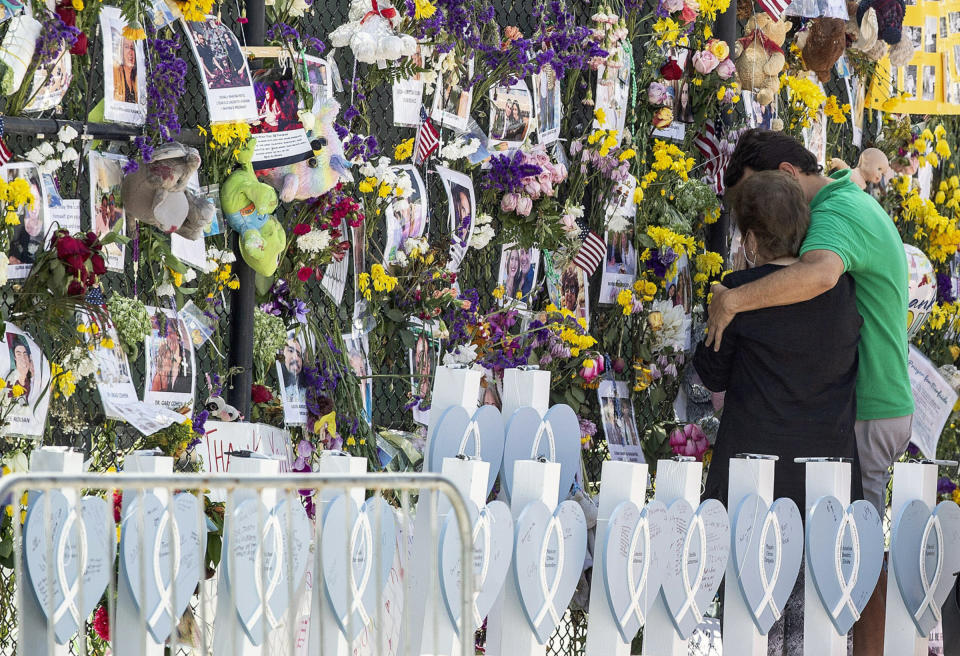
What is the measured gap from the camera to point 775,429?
3297 mm

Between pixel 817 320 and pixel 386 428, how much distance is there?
126cm

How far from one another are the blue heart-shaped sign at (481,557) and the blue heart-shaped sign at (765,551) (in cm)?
54

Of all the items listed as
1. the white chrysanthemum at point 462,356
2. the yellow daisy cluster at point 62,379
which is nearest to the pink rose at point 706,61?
the white chrysanthemum at point 462,356

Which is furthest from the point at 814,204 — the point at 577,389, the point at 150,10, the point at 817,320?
the point at 150,10

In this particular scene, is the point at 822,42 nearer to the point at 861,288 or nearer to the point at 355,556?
the point at 861,288

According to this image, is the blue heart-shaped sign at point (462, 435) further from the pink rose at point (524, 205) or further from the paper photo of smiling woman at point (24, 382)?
the pink rose at point (524, 205)

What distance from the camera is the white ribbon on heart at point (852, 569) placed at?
2.88m

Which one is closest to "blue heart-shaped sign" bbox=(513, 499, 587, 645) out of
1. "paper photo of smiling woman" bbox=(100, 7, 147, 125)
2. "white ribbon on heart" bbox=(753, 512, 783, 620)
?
"white ribbon on heart" bbox=(753, 512, 783, 620)

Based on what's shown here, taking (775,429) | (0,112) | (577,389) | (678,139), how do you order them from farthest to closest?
(678,139) → (577,389) → (775,429) → (0,112)

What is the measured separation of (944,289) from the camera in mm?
5250

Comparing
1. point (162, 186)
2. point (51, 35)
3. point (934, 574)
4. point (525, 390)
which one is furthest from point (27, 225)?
point (934, 574)

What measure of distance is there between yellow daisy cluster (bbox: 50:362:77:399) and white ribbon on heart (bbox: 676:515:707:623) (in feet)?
4.70

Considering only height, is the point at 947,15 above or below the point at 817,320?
above

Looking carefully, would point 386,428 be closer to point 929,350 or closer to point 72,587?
point 72,587
